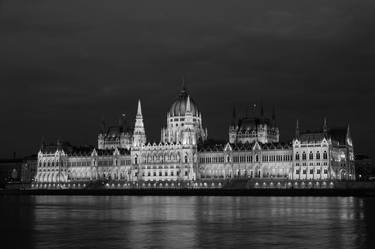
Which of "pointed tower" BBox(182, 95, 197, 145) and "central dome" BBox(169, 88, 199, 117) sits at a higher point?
"central dome" BBox(169, 88, 199, 117)

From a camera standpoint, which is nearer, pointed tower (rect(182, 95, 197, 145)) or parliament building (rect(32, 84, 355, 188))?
parliament building (rect(32, 84, 355, 188))

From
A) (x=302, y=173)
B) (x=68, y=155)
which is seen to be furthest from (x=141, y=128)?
(x=302, y=173)

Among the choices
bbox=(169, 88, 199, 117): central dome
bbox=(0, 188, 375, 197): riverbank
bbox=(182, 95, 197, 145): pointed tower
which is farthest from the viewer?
bbox=(169, 88, 199, 117): central dome

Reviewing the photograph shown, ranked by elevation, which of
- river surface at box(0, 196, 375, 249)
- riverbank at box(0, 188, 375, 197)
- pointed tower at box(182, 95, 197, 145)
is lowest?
river surface at box(0, 196, 375, 249)

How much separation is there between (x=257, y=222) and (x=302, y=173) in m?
98.2

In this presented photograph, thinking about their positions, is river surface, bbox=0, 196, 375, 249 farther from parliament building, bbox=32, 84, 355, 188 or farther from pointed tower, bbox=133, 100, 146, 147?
pointed tower, bbox=133, 100, 146, 147

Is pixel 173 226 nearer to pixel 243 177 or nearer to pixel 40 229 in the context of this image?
pixel 40 229

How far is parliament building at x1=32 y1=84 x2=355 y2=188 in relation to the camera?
156000mm

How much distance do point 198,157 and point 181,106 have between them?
18548 millimetres

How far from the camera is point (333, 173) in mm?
151500

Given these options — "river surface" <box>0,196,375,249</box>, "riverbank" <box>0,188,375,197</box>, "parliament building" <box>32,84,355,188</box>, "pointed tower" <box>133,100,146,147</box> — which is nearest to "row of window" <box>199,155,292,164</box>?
"parliament building" <box>32,84,355,188</box>

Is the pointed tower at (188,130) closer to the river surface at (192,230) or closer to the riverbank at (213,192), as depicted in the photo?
the riverbank at (213,192)

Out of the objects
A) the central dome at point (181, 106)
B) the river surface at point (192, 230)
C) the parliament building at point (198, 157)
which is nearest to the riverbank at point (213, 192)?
the parliament building at point (198, 157)

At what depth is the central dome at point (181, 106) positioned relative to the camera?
606 feet
